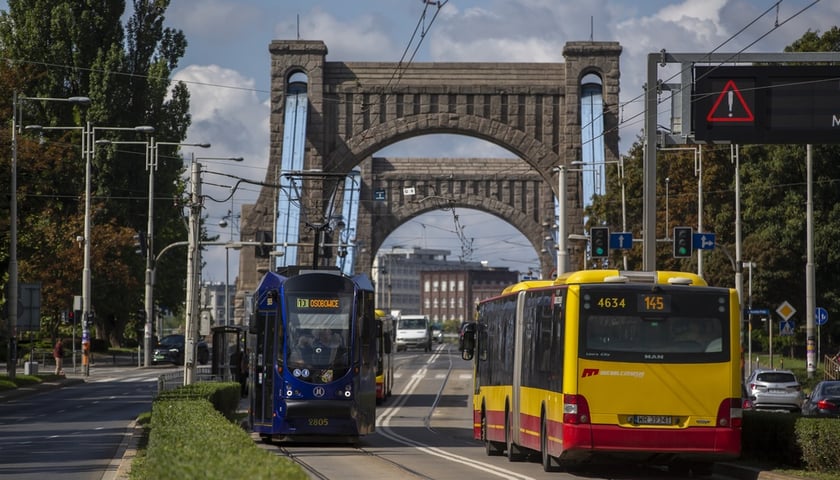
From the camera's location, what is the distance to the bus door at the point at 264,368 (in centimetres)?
2661

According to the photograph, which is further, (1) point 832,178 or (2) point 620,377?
(1) point 832,178

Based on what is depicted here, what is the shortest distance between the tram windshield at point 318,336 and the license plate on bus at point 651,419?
9191 mm

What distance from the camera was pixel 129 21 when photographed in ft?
222

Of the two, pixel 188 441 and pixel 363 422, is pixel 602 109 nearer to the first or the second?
pixel 363 422

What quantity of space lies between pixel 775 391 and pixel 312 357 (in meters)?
18.7

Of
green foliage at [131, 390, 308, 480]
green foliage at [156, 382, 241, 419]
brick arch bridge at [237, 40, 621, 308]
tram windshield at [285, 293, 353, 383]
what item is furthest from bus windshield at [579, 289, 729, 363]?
brick arch bridge at [237, 40, 621, 308]

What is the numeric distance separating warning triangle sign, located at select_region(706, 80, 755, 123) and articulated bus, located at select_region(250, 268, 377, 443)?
7428mm

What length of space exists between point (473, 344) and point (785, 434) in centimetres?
912

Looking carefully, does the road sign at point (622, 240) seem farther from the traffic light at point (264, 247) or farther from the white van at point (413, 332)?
the white van at point (413, 332)

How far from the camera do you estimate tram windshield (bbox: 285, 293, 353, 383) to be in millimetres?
26578

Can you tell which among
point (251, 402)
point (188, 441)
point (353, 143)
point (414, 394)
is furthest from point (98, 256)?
point (188, 441)

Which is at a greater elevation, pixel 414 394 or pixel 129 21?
pixel 129 21

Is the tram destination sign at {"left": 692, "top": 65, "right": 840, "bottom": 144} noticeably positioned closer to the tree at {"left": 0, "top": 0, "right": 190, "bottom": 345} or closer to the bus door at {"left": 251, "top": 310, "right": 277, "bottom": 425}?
the bus door at {"left": 251, "top": 310, "right": 277, "bottom": 425}

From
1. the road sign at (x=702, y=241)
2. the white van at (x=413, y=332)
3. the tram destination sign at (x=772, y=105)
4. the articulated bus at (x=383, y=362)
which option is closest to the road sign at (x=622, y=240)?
the road sign at (x=702, y=241)
